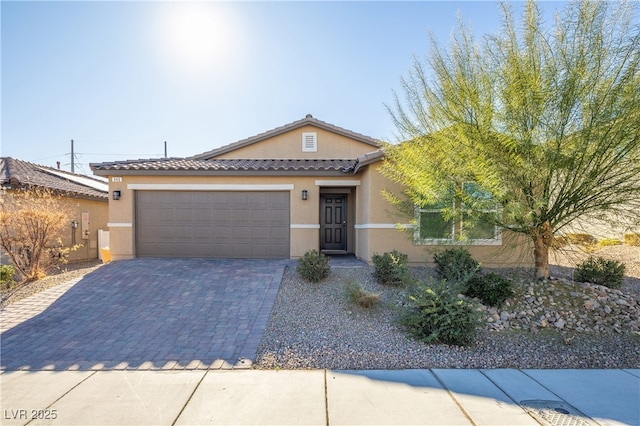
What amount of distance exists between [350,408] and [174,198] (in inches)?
351

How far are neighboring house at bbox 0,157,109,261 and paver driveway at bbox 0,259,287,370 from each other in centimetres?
557

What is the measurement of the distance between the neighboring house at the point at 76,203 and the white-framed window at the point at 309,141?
9613 mm

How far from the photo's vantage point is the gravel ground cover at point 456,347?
4578mm

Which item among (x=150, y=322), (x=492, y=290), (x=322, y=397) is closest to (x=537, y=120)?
(x=492, y=290)

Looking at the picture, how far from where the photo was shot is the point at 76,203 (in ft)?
43.7

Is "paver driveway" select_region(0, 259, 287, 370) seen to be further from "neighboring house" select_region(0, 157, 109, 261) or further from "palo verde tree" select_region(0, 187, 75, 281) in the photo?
"neighboring house" select_region(0, 157, 109, 261)

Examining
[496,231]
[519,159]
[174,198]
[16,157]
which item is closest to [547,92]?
[519,159]

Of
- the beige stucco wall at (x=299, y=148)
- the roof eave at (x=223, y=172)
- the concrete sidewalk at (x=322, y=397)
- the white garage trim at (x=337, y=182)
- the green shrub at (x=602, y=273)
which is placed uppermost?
the beige stucco wall at (x=299, y=148)

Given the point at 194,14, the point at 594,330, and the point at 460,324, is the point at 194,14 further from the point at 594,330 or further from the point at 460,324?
the point at 594,330

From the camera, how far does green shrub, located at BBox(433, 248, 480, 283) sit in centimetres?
704

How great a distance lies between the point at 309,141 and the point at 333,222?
4142 millimetres

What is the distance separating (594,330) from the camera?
18.2 ft

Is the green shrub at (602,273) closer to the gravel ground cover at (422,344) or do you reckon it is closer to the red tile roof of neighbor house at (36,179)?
the gravel ground cover at (422,344)

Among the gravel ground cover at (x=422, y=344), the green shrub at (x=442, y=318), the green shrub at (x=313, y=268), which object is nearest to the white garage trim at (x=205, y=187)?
the green shrub at (x=313, y=268)
